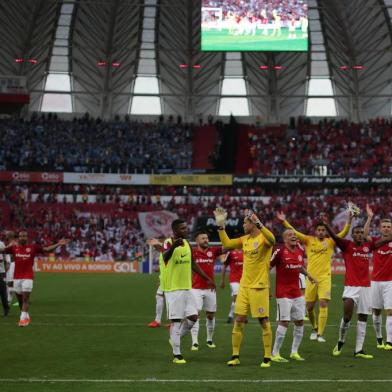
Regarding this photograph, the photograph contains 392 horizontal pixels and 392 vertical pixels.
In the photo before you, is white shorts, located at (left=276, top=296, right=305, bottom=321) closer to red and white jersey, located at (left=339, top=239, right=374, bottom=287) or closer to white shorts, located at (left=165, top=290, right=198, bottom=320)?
red and white jersey, located at (left=339, top=239, right=374, bottom=287)

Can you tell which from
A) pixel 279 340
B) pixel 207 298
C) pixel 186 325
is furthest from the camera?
pixel 207 298

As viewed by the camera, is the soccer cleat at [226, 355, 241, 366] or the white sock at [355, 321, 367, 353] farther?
the white sock at [355, 321, 367, 353]

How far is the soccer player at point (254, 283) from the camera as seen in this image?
1383 cm

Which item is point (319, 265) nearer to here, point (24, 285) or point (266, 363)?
point (266, 363)

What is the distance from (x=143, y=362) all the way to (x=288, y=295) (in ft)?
9.40

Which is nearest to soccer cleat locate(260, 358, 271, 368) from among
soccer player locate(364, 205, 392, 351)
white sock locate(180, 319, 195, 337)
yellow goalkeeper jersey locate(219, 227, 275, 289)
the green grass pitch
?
yellow goalkeeper jersey locate(219, 227, 275, 289)

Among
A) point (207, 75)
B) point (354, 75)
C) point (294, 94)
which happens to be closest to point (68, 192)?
point (207, 75)

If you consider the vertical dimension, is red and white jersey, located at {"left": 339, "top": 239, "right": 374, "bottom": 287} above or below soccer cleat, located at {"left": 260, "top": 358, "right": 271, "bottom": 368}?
above

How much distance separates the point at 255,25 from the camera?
61.9m

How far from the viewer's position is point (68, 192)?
228 feet

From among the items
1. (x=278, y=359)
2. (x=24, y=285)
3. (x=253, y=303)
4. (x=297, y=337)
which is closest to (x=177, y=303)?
(x=253, y=303)

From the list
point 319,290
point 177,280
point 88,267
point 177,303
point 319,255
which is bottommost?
point 88,267

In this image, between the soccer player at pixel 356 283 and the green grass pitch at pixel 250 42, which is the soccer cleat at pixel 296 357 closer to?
the soccer player at pixel 356 283

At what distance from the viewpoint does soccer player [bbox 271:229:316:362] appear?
48.4 ft
